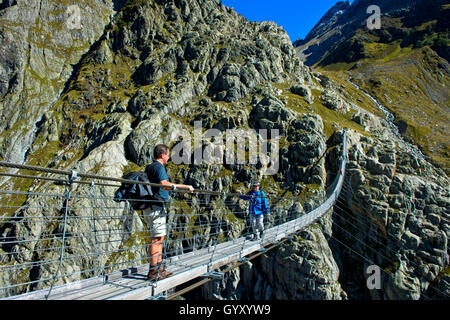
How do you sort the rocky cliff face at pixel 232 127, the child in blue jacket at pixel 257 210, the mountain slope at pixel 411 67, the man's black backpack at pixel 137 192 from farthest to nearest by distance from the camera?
the mountain slope at pixel 411 67
the rocky cliff face at pixel 232 127
the child in blue jacket at pixel 257 210
the man's black backpack at pixel 137 192

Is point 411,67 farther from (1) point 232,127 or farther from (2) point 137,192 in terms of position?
(2) point 137,192

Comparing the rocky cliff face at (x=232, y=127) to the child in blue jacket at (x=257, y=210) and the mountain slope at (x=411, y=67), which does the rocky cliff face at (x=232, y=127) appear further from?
the mountain slope at (x=411, y=67)

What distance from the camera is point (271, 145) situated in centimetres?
4050

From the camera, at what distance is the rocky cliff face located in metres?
25.7

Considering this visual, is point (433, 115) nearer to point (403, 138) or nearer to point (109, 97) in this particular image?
point (403, 138)

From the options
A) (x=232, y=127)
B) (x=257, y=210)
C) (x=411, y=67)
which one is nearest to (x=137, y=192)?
→ (x=257, y=210)

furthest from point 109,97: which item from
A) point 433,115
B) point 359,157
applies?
point 433,115

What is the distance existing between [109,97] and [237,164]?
42026 millimetres

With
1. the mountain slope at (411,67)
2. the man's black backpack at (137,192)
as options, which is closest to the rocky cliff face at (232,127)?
the man's black backpack at (137,192)

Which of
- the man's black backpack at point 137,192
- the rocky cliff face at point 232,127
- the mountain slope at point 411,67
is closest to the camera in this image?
the man's black backpack at point 137,192

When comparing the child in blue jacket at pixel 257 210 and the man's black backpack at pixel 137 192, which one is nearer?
the man's black backpack at pixel 137 192

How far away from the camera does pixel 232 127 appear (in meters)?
44.5

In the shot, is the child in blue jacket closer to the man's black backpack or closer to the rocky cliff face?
the rocky cliff face

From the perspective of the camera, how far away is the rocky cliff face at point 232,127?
1013 inches
